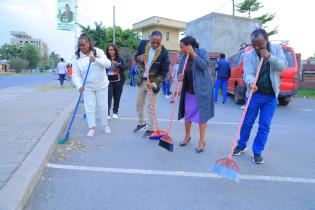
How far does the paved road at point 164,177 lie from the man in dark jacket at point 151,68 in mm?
766

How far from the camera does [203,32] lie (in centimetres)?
2069

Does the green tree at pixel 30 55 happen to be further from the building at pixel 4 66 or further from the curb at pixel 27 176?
the curb at pixel 27 176

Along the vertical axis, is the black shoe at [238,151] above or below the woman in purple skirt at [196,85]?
below

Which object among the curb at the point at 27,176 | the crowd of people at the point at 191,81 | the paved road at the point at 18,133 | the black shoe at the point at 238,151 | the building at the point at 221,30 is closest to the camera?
the curb at the point at 27,176

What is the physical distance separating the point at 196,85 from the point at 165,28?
40.6m

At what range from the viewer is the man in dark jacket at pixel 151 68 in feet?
17.1

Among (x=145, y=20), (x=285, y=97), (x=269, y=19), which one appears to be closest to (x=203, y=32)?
(x=285, y=97)

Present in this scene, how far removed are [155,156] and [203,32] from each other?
17535mm

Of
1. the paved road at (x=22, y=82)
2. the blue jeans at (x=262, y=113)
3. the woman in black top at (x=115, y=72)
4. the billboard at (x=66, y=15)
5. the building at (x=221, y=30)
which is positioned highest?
the billboard at (x=66, y=15)

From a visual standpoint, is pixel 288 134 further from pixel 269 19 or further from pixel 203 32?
pixel 269 19

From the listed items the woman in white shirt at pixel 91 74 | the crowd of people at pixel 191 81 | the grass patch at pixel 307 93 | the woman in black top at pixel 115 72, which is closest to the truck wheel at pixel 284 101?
the grass patch at pixel 307 93

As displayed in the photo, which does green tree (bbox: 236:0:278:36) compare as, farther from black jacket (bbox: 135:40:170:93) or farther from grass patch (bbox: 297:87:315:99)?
black jacket (bbox: 135:40:170:93)

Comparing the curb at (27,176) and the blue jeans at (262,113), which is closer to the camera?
the curb at (27,176)

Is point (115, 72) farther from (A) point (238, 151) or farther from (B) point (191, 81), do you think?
(A) point (238, 151)
